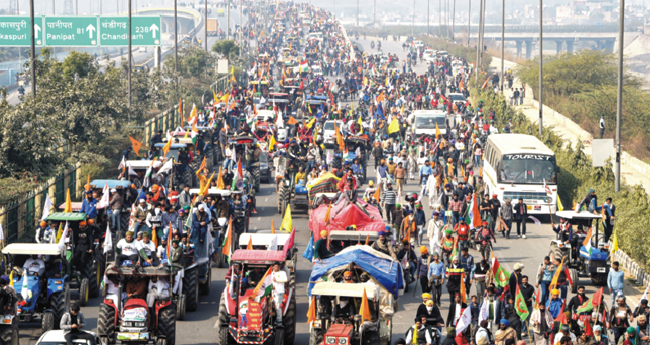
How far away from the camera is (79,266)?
830 inches

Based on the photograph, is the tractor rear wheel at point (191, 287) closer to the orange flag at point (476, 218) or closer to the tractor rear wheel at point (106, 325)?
the tractor rear wheel at point (106, 325)

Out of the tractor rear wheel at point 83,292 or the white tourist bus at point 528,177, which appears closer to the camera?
the tractor rear wheel at point 83,292

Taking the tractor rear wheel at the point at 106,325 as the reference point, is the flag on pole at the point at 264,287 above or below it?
above

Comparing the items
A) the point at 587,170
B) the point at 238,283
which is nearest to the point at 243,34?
the point at 587,170

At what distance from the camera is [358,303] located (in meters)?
16.8

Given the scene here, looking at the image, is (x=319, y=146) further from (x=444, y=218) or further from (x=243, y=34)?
(x=243, y=34)

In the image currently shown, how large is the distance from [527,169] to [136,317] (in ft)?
63.2

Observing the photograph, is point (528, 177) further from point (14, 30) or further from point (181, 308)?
point (14, 30)

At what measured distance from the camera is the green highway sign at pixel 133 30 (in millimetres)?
63344

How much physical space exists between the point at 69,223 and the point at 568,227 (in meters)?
12.0

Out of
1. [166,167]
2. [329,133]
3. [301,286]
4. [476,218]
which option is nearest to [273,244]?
[301,286]

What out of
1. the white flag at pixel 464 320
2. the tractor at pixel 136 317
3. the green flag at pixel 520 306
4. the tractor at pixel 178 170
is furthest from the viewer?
the tractor at pixel 178 170

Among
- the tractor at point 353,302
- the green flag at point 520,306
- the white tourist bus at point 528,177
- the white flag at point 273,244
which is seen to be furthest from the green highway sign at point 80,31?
the green flag at point 520,306

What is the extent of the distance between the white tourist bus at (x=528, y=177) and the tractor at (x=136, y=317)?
694 inches
